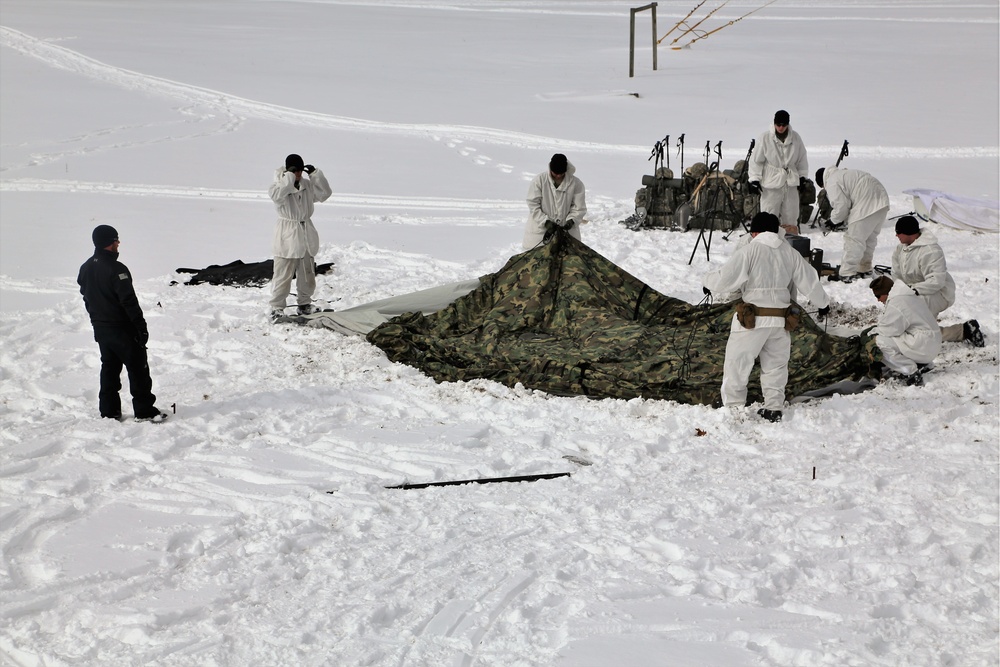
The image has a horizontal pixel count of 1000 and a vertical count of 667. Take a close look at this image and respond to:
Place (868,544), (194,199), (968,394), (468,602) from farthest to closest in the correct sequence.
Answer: (194,199)
(968,394)
(868,544)
(468,602)

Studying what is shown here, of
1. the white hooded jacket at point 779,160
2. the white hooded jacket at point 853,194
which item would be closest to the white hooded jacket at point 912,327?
the white hooded jacket at point 853,194

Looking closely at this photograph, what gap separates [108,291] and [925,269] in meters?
5.75

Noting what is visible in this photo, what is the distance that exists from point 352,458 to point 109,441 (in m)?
1.55

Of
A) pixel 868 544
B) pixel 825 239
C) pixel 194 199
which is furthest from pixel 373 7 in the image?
pixel 868 544

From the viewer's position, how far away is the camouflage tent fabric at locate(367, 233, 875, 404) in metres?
6.50

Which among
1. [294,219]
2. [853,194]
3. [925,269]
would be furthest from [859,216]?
[294,219]

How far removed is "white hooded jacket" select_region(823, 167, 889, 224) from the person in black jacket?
6.32 m

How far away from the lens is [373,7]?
33.3 metres

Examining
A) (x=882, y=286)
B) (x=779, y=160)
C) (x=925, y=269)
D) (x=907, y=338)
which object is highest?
(x=779, y=160)

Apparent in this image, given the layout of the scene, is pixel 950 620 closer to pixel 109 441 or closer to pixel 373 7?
pixel 109 441

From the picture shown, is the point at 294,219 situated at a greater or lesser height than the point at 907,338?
greater

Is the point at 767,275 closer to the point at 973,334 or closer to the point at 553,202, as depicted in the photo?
the point at 973,334

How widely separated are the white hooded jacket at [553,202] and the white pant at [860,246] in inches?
103

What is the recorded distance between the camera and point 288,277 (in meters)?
8.18
